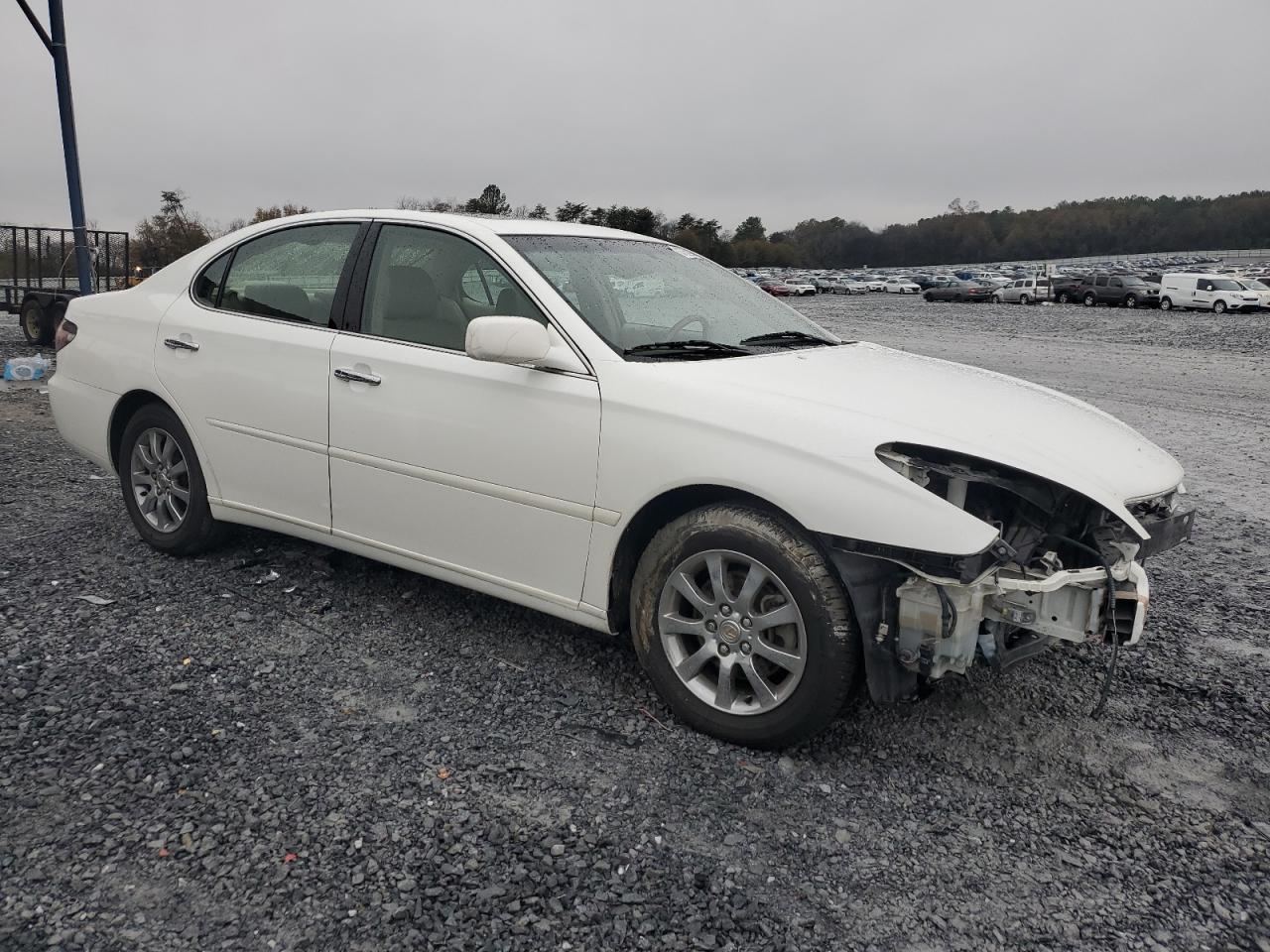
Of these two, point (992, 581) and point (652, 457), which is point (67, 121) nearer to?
point (652, 457)

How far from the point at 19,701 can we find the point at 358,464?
145 cm

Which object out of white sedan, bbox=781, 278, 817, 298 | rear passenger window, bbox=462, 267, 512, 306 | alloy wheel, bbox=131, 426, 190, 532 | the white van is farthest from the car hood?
white sedan, bbox=781, 278, 817, 298

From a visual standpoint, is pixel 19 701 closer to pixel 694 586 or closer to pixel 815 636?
pixel 694 586

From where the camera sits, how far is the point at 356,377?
4121mm

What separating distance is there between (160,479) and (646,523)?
2817 millimetres

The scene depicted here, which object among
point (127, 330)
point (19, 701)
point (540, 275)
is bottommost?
point (19, 701)

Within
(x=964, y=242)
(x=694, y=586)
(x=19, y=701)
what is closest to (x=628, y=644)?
(x=694, y=586)

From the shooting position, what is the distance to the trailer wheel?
49.5ft

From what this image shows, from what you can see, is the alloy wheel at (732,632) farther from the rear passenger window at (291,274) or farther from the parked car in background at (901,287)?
the parked car in background at (901,287)

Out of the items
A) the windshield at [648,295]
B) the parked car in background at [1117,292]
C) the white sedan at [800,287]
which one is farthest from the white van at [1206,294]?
the windshield at [648,295]

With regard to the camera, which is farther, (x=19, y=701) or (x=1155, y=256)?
(x=1155, y=256)

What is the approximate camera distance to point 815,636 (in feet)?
10.2

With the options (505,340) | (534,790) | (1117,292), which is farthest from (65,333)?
(1117,292)

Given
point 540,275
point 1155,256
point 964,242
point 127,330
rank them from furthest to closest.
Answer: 1. point 964,242
2. point 1155,256
3. point 127,330
4. point 540,275
